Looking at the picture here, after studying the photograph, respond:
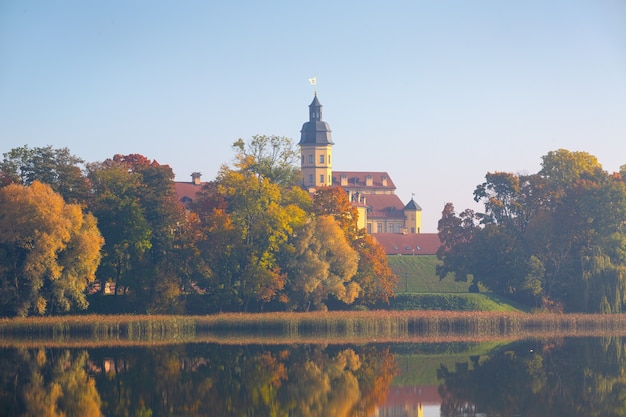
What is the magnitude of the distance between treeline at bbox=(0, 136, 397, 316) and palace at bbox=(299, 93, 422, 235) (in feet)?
153

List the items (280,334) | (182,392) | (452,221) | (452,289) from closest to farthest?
(182,392)
(280,334)
(452,221)
(452,289)

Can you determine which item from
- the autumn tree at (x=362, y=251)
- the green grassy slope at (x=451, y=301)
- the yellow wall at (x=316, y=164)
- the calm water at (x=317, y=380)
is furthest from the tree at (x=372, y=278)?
the yellow wall at (x=316, y=164)

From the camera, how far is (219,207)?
6506 cm

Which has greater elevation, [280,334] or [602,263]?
[602,263]

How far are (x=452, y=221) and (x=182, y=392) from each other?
142 feet

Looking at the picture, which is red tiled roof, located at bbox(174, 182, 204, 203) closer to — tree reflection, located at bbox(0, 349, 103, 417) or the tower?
the tower

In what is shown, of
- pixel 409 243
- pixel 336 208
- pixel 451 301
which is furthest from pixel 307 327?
pixel 409 243

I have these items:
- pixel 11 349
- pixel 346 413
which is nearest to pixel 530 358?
pixel 346 413

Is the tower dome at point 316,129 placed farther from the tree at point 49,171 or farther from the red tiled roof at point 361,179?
the tree at point 49,171

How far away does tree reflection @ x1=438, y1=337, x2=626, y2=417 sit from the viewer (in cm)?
3019

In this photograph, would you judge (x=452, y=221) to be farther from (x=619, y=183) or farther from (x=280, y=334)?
(x=280, y=334)

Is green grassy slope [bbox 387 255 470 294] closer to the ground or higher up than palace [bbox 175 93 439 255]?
closer to the ground

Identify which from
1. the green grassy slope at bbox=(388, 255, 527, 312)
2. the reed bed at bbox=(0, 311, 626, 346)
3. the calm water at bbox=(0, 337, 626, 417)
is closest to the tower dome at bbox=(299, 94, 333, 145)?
the green grassy slope at bbox=(388, 255, 527, 312)

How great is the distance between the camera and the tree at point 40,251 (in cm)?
5431
